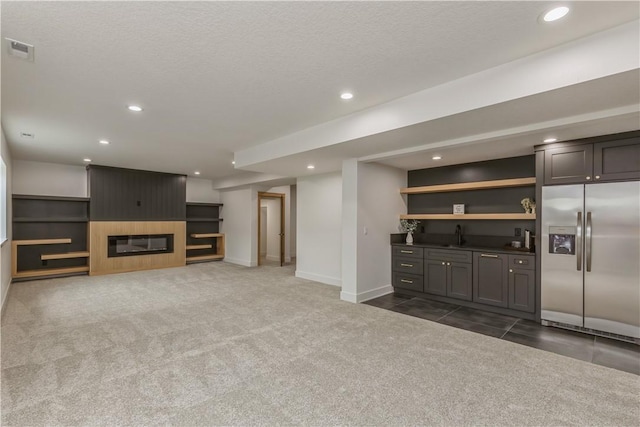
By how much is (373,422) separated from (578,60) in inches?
117

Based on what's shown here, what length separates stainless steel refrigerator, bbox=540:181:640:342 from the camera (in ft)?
10.9

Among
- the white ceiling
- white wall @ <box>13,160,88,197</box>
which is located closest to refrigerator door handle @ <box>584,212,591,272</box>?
the white ceiling

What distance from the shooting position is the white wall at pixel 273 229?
398 inches

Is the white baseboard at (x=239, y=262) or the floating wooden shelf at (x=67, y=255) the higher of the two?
the floating wooden shelf at (x=67, y=255)

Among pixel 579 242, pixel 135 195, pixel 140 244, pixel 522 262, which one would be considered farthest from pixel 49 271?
pixel 579 242

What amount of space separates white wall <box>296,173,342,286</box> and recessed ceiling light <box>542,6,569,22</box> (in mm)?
→ 4530

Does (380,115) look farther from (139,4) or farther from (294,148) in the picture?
(139,4)

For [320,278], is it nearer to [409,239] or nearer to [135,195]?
[409,239]

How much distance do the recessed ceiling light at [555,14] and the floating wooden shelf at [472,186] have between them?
2709mm

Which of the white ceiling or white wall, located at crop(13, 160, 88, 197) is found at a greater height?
the white ceiling

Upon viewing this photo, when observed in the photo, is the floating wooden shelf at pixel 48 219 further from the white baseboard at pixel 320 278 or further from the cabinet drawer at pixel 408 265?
the cabinet drawer at pixel 408 265

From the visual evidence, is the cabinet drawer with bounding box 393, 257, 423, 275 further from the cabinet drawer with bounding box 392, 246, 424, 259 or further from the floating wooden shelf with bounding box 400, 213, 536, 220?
the floating wooden shelf with bounding box 400, 213, 536, 220

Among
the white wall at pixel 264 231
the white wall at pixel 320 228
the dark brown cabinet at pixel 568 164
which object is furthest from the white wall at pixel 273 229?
the dark brown cabinet at pixel 568 164

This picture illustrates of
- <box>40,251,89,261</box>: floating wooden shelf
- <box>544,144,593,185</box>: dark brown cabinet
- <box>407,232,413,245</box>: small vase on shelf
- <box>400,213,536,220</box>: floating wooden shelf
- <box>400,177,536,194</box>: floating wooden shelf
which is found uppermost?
<box>544,144,593,185</box>: dark brown cabinet
